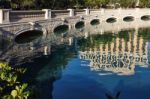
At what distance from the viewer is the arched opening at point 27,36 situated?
135ft

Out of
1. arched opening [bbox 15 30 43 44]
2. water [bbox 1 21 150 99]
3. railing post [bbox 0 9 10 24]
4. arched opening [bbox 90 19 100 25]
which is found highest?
arched opening [bbox 90 19 100 25]

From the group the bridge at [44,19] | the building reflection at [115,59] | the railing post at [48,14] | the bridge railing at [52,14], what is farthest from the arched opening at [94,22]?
the building reflection at [115,59]

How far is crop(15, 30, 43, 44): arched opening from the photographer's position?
41028 millimetres

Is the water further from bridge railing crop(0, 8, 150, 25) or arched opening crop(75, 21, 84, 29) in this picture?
arched opening crop(75, 21, 84, 29)

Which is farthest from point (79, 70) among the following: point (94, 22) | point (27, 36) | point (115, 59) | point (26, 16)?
point (94, 22)

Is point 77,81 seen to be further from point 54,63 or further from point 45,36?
point 45,36

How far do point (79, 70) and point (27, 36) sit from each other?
19.5m

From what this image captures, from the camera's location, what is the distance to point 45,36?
46344 millimetres

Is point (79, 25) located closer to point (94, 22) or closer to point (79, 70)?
point (94, 22)

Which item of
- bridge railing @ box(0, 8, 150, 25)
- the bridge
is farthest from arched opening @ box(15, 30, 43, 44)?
bridge railing @ box(0, 8, 150, 25)

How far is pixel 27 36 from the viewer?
45.5m

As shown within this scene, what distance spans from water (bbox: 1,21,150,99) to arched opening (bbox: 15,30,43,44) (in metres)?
1.11

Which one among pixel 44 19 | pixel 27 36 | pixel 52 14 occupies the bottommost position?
pixel 27 36

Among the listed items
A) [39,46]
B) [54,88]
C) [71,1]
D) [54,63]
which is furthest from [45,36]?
[71,1]
